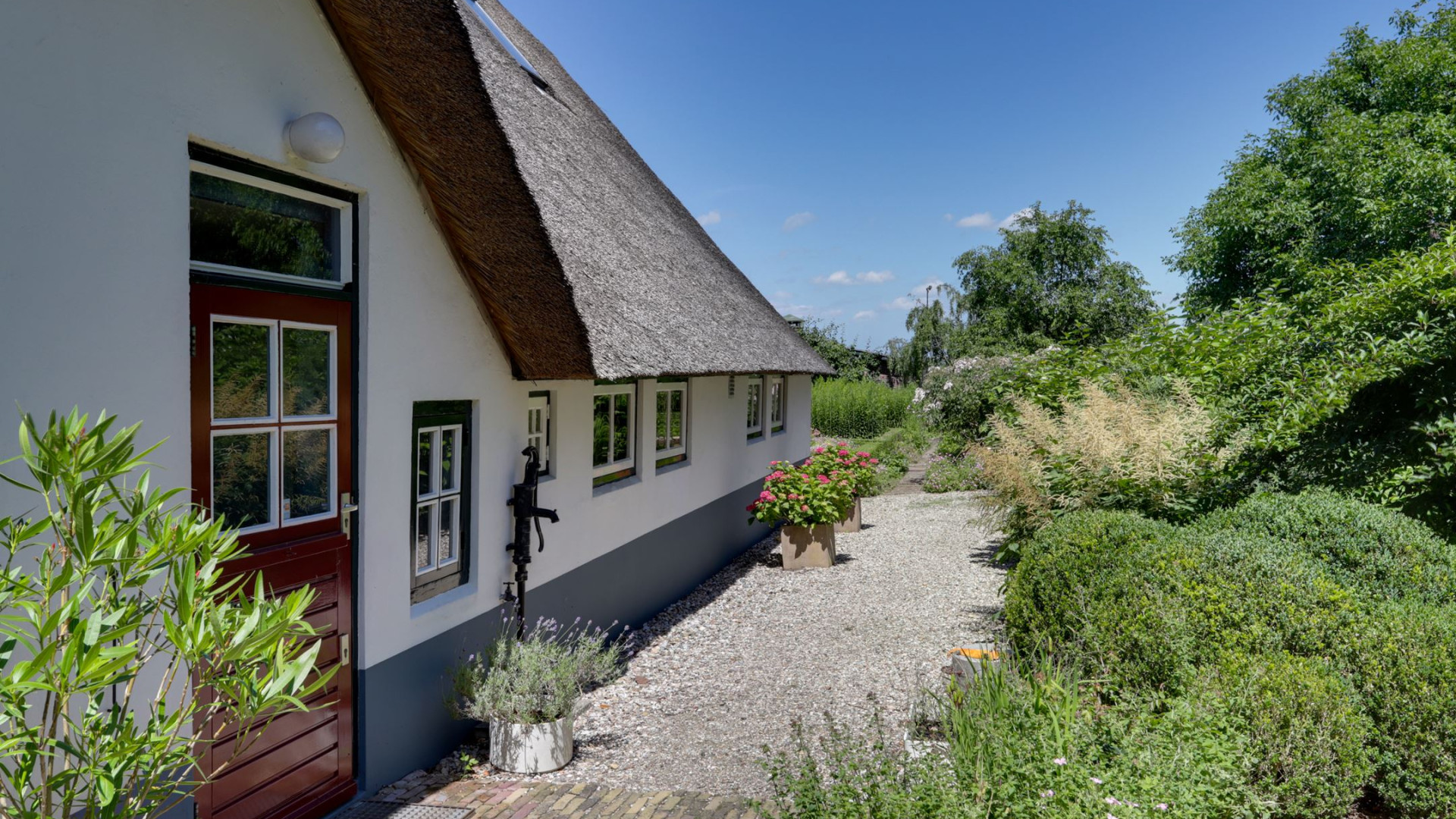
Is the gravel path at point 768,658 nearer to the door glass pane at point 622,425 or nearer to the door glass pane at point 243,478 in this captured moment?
the door glass pane at point 622,425

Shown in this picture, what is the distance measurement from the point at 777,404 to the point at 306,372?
10916 millimetres

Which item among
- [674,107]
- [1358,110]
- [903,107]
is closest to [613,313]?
[674,107]

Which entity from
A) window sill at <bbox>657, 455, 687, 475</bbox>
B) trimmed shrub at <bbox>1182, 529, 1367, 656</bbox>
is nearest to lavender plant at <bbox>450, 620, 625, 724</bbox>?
window sill at <bbox>657, 455, 687, 475</bbox>

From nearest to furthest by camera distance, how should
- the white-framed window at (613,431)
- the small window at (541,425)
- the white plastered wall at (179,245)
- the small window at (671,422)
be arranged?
1. the white plastered wall at (179,245)
2. the small window at (541,425)
3. the white-framed window at (613,431)
4. the small window at (671,422)

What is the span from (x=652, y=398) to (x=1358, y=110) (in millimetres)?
23116

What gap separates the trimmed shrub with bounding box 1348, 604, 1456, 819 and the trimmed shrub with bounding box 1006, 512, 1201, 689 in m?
0.77

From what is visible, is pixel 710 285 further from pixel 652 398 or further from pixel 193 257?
pixel 193 257

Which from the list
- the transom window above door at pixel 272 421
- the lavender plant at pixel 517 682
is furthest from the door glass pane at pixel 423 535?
the transom window above door at pixel 272 421

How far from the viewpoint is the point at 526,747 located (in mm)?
4730

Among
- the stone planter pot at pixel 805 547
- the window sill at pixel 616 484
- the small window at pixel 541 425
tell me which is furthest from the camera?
the stone planter pot at pixel 805 547

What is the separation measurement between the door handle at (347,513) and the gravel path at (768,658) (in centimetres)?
176

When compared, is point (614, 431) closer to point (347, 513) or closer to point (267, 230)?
point (347, 513)

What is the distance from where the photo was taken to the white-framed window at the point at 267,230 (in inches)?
134

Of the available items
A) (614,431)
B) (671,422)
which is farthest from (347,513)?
(671,422)
